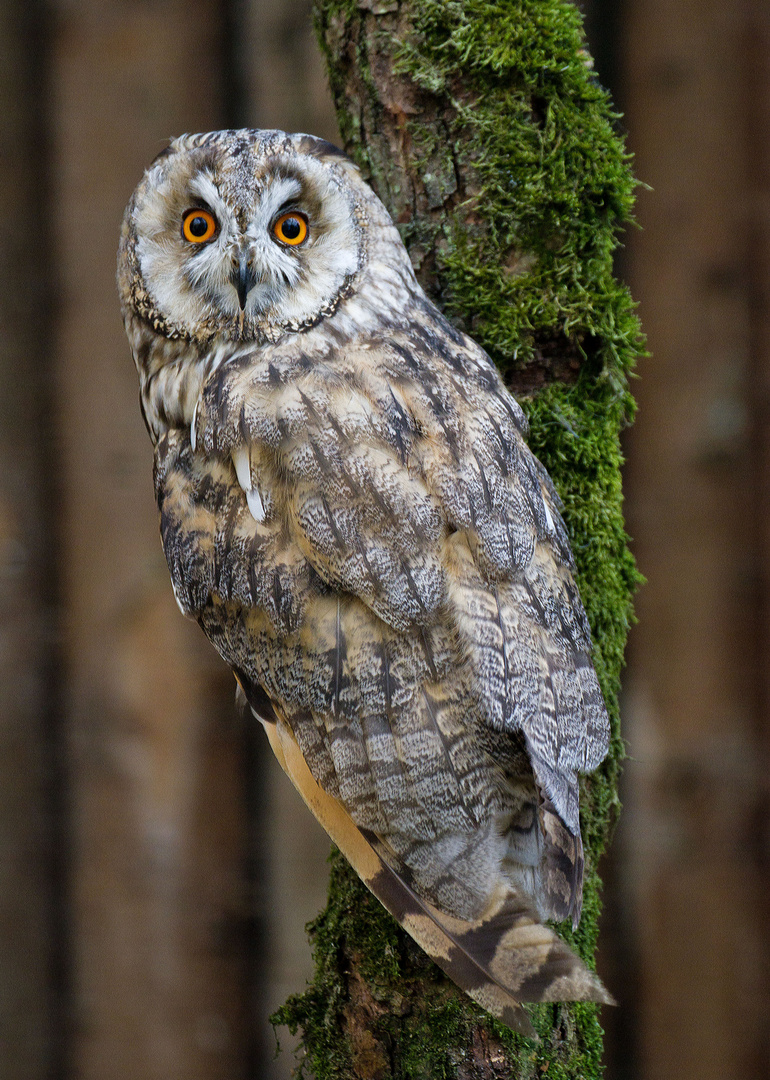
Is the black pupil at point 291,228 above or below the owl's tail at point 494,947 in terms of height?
above

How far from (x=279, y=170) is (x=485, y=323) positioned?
43 cm

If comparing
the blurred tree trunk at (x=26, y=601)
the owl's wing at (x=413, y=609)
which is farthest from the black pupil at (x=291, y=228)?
the blurred tree trunk at (x=26, y=601)

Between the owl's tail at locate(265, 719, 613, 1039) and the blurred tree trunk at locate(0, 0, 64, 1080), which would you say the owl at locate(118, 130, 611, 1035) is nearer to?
the owl's tail at locate(265, 719, 613, 1039)

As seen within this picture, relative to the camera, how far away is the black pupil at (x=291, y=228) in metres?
1.36

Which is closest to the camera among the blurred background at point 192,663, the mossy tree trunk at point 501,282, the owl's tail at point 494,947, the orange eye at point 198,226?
the owl's tail at point 494,947

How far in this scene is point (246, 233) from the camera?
1300 millimetres

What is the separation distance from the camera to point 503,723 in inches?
43.9

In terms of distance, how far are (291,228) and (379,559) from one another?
63 centimetres

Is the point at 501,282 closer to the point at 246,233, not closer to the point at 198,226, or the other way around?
the point at 246,233

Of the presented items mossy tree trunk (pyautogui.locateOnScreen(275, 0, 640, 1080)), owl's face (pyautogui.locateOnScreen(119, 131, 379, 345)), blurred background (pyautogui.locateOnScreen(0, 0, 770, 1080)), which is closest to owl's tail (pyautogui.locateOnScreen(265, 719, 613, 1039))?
mossy tree trunk (pyautogui.locateOnScreen(275, 0, 640, 1080))

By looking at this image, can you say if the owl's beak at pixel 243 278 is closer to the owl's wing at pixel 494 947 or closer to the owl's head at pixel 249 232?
the owl's head at pixel 249 232

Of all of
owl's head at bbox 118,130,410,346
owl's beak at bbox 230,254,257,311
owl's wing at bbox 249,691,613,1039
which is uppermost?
owl's head at bbox 118,130,410,346

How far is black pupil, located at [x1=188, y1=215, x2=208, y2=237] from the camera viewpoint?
1.37m

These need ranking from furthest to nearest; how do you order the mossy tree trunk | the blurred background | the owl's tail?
the blurred background < the mossy tree trunk < the owl's tail
